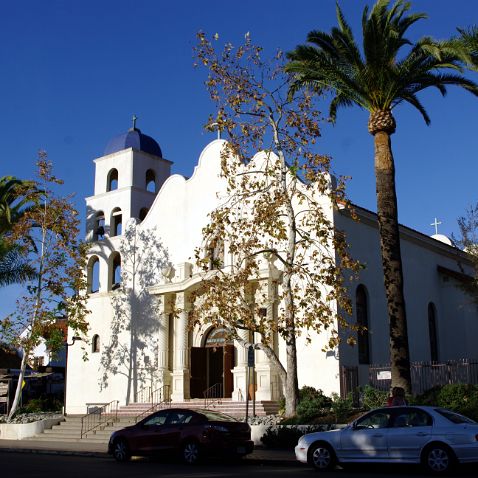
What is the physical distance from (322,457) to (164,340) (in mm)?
15667

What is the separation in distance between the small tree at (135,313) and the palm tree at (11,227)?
4.31 meters

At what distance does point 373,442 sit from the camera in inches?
535

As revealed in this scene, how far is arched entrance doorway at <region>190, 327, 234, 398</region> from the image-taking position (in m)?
27.8

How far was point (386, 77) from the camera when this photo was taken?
19.9 meters

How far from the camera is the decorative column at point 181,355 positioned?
91.7 ft

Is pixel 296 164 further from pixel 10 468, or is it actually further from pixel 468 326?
pixel 468 326

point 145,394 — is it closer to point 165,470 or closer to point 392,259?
point 392,259

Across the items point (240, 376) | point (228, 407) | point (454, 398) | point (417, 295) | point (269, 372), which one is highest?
point (417, 295)

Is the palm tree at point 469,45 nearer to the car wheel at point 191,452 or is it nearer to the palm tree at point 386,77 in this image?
the palm tree at point 386,77

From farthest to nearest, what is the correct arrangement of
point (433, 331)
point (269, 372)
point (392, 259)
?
point (433, 331) → point (269, 372) → point (392, 259)

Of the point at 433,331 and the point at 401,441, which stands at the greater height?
the point at 433,331

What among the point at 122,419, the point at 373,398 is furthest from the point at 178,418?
the point at 122,419

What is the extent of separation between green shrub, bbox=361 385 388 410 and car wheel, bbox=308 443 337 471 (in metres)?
7.33

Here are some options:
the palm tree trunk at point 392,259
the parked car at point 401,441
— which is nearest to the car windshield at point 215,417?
the parked car at point 401,441
